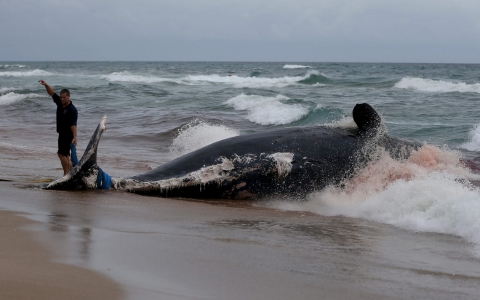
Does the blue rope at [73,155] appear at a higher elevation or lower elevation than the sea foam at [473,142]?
higher

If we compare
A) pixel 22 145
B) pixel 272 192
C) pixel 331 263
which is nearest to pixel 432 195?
pixel 272 192

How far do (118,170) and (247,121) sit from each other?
10.1 m

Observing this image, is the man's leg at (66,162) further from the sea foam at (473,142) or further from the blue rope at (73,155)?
the sea foam at (473,142)

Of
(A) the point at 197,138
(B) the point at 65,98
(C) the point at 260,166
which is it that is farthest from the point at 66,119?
(A) the point at 197,138

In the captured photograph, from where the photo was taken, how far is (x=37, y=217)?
5199mm

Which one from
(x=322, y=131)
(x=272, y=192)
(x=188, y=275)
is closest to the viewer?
(x=188, y=275)

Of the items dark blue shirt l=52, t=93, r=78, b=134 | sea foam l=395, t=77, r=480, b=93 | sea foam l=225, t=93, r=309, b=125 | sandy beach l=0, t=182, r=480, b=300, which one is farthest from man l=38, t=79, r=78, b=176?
sea foam l=395, t=77, r=480, b=93

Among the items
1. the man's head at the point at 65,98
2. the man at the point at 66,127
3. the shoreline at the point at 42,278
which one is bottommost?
the shoreline at the point at 42,278

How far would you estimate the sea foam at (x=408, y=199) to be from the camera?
597 centimetres

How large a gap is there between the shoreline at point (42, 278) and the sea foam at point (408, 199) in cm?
328

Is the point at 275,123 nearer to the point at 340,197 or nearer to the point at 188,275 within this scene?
the point at 340,197

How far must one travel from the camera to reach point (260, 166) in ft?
24.4

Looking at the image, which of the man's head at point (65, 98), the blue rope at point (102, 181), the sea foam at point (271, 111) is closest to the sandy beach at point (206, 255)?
the blue rope at point (102, 181)

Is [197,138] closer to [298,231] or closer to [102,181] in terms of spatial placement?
[102,181]
